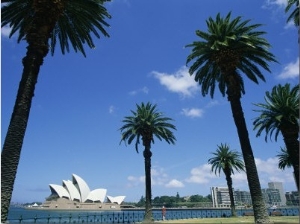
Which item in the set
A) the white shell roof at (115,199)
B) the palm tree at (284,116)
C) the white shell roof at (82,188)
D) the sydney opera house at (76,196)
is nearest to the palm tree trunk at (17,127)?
the palm tree at (284,116)

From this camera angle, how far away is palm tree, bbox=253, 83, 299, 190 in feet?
105

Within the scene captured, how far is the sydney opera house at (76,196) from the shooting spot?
14188 cm

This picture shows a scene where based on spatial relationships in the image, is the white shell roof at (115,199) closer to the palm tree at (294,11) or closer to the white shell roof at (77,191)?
the white shell roof at (77,191)

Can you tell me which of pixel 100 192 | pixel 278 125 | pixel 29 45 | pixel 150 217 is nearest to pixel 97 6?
pixel 29 45

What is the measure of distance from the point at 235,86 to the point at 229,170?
3473cm

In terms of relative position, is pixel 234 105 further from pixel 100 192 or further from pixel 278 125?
pixel 100 192

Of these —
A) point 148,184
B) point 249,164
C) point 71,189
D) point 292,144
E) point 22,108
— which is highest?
point 71,189

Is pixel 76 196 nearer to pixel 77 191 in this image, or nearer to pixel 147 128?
pixel 77 191

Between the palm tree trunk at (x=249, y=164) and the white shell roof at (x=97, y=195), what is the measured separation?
432 feet

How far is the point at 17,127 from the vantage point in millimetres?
14148

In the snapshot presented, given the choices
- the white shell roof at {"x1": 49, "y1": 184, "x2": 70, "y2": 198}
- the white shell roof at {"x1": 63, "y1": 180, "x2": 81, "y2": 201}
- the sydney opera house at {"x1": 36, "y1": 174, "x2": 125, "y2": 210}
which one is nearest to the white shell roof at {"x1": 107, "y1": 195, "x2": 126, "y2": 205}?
the sydney opera house at {"x1": 36, "y1": 174, "x2": 125, "y2": 210}

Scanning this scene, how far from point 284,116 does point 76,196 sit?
12503 cm

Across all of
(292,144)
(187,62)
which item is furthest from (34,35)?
(292,144)

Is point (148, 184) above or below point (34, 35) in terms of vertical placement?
below
